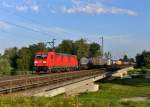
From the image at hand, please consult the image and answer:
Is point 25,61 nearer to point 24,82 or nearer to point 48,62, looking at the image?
point 48,62

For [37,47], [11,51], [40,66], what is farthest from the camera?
[11,51]

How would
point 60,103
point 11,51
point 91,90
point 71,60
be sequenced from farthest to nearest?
1. point 11,51
2. point 71,60
3. point 91,90
4. point 60,103

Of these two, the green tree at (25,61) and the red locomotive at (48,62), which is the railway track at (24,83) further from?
the green tree at (25,61)

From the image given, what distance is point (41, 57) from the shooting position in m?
74.9

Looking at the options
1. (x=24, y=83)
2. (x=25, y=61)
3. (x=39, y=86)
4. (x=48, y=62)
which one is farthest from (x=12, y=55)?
(x=39, y=86)

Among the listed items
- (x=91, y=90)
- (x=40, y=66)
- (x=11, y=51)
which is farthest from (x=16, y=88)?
(x=11, y=51)

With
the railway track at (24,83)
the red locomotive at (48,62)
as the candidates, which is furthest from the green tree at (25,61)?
the railway track at (24,83)

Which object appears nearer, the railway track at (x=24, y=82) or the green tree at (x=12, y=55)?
the railway track at (x=24, y=82)

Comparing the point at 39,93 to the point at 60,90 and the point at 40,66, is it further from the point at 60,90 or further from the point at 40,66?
the point at 40,66

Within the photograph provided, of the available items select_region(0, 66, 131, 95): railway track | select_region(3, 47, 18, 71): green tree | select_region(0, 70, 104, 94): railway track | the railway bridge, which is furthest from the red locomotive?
select_region(3, 47, 18, 71): green tree

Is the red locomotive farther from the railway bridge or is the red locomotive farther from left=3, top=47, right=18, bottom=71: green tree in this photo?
left=3, top=47, right=18, bottom=71: green tree

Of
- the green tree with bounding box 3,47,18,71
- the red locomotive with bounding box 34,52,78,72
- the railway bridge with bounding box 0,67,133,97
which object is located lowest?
the railway bridge with bounding box 0,67,133,97

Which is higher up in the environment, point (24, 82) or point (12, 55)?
point (12, 55)

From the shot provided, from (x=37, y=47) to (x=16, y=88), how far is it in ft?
485
